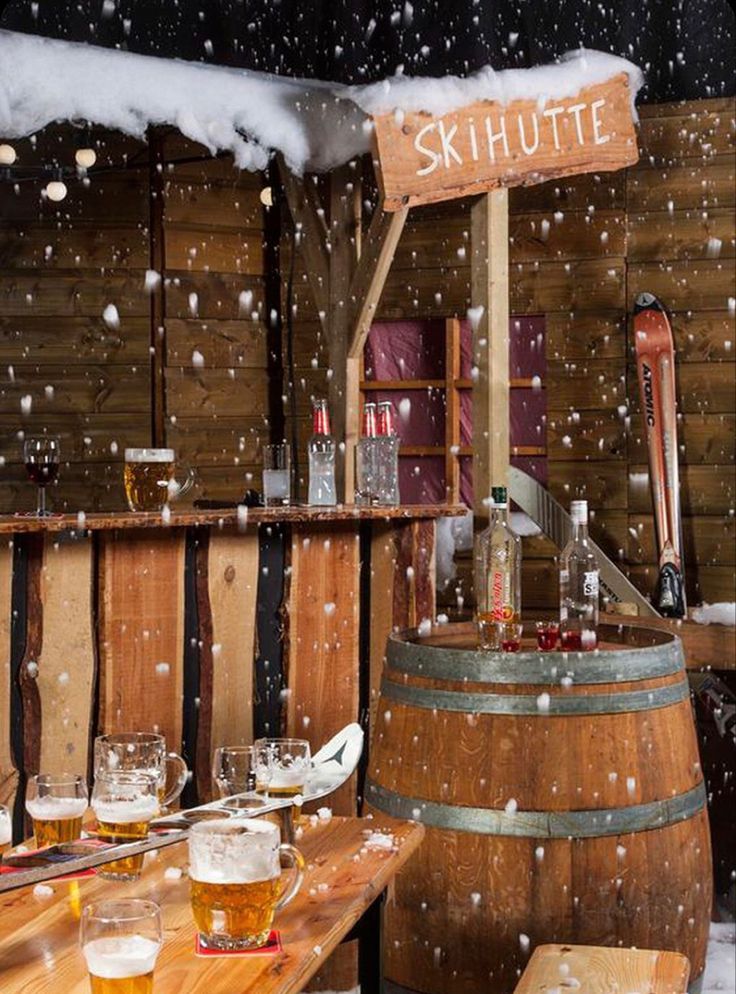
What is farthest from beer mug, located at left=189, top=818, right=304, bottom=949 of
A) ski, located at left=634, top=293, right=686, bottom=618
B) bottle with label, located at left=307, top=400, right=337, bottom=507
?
ski, located at left=634, top=293, right=686, bottom=618

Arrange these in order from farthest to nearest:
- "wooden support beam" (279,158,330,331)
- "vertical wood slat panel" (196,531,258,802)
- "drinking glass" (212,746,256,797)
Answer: "wooden support beam" (279,158,330,331), "vertical wood slat panel" (196,531,258,802), "drinking glass" (212,746,256,797)

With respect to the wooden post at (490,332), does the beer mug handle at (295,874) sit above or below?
below

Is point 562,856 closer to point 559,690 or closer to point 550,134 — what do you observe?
point 559,690

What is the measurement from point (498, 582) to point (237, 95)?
222cm

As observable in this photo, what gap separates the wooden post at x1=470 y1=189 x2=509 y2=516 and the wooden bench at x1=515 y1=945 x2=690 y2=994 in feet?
6.53

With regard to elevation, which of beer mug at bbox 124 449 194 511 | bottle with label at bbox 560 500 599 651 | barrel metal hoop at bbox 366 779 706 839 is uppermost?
beer mug at bbox 124 449 194 511

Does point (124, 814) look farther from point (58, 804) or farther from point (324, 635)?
point (324, 635)

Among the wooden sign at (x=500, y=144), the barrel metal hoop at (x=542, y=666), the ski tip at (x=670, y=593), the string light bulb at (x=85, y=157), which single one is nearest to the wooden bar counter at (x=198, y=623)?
the barrel metal hoop at (x=542, y=666)

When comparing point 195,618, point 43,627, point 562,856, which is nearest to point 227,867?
point 562,856

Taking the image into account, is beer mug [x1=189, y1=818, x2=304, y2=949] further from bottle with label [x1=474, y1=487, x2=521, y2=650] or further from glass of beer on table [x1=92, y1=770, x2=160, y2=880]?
bottle with label [x1=474, y1=487, x2=521, y2=650]

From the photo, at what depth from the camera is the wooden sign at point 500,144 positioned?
3975 mm

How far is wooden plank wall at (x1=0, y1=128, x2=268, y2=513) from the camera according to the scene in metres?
6.19

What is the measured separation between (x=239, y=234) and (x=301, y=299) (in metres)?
0.40

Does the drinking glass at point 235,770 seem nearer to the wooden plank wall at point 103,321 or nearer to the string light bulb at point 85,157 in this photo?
the wooden plank wall at point 103,321
